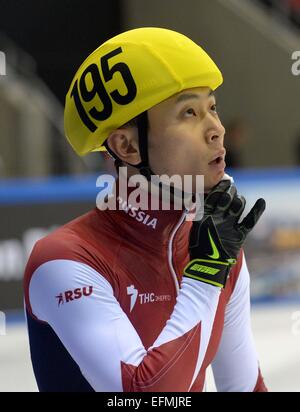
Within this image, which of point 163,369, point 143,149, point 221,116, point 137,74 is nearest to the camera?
point 163,369

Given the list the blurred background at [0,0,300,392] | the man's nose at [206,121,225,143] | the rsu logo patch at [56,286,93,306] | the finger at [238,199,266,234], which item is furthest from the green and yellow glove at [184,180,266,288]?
the blurred background at [0,0,300,392]

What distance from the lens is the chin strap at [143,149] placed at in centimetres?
196

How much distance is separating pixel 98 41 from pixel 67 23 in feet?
1.85

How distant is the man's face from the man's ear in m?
0.07

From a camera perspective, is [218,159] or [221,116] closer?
[218,159]

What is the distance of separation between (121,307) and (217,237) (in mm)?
296

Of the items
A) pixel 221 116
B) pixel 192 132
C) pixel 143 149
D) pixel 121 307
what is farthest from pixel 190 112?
pixel 221 116

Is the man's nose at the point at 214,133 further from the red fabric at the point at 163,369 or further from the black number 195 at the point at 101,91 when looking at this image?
the red fabric at the point at 163,369

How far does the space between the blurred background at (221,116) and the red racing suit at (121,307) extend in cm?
260

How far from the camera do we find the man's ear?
2.02 metres

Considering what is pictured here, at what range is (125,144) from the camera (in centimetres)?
205

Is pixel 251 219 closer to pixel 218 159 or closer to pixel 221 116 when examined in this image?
pixel 218 159

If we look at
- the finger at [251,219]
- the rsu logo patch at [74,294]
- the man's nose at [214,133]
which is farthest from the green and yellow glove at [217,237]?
the rsu logo patch at [74,294]

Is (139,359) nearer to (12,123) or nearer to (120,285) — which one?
(120,285)
